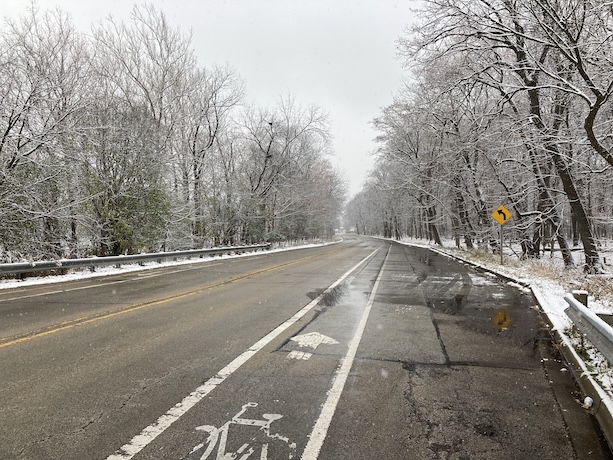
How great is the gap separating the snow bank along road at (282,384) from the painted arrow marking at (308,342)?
42 millimetres

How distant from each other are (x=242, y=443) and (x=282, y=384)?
1.22 m

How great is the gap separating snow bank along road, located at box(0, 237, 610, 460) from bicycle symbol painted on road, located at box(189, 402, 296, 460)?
14 millimetres

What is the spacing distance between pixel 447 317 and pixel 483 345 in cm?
190

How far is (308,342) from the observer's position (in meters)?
5.85

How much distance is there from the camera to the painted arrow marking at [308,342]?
5.23 metres

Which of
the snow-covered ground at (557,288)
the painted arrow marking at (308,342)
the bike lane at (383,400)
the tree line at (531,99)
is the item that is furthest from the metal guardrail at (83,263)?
the tree line at (531,99)

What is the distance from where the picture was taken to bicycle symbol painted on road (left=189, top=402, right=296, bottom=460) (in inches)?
114

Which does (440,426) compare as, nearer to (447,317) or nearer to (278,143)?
(447,317)

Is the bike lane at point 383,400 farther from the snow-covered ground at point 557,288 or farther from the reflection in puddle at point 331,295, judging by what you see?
the reflection in puddle at point 331,295

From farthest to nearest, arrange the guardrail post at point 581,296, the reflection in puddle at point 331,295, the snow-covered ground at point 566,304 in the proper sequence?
the reflection in puddle at point 331,295 < the guardrail post at point 581,296 < the snow-covered ground at point 566,304

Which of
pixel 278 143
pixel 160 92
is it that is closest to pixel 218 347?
pixel 160 92

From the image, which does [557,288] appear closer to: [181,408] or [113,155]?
[181,408]

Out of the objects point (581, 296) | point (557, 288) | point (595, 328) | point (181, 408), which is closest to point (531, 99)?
point (557, 288)

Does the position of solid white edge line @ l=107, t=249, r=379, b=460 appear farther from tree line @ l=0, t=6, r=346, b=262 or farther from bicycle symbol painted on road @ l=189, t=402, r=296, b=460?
tree line @ l=0, t=6, r=346, b=262
